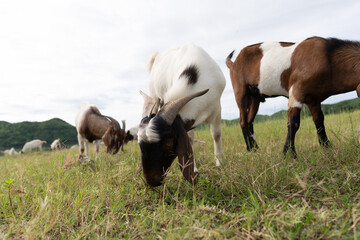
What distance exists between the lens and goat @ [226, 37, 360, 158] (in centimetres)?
339

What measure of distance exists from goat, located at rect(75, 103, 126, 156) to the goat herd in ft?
8.87

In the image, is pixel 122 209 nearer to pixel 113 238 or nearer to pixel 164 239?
pixel 113 238

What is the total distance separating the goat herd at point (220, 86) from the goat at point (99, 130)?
2.70 m

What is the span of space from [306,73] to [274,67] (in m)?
0.67

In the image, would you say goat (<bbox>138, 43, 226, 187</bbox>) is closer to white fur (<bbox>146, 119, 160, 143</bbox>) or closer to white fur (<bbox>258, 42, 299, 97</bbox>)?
white fur (<bbox>146, 119, 160, 143</bbox>)

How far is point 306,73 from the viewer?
11.5ft

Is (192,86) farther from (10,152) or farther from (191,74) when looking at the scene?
(10,152)

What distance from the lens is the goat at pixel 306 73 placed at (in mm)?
3387

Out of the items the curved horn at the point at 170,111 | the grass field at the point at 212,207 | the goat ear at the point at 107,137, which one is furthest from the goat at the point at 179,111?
the goat ear at the point at 107,137

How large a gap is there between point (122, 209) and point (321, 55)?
3.39 meters

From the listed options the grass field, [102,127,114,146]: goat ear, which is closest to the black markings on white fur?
the grass field

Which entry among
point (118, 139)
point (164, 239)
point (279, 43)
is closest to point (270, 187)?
point (164, 239)

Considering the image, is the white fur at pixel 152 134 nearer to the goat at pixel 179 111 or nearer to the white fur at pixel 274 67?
the goat at pixel 179 111

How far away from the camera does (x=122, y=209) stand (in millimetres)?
2223
